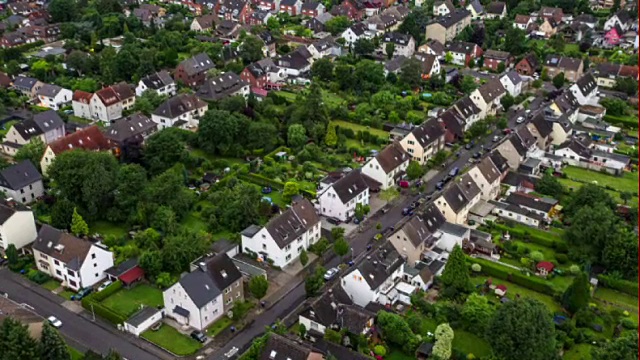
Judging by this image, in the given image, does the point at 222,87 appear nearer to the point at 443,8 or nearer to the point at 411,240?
the point at 411,240

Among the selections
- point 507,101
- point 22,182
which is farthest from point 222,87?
point 507,101

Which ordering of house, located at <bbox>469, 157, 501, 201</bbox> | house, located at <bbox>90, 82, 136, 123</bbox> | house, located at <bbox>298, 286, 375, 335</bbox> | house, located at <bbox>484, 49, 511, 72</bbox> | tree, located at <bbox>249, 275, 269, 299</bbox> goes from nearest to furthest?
house, located at <bbox>298, 286, 375, 335</bbox>
tree, located at <bbox>249, 275, 269, 299</bbox>
house, located at <bbox>469, 157, 501, 201</bbox>
house, located at <bbox>90, 82, 136, 123</bbox>
house, located at <bbox>484, 49, 511, 72</bbox>

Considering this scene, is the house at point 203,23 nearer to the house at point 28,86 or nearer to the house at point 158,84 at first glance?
the house at point 158,84

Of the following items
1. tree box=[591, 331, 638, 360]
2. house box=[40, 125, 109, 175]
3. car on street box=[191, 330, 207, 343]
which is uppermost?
tree box=[591, 331, 638, 360]

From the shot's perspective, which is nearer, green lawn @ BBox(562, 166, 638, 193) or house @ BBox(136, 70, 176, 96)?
green lawn @ BBox(562, 166, 638, 193)

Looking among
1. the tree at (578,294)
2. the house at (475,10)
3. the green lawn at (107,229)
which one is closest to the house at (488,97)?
the tree at (578,294)

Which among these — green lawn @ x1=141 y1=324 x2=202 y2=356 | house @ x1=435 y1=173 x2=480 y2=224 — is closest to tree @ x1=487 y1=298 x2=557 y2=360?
house @ x1=435 y1=173 x2=480 y2=224

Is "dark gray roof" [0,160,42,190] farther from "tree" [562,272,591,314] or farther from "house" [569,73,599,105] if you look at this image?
"house" [569,73,599,105]
